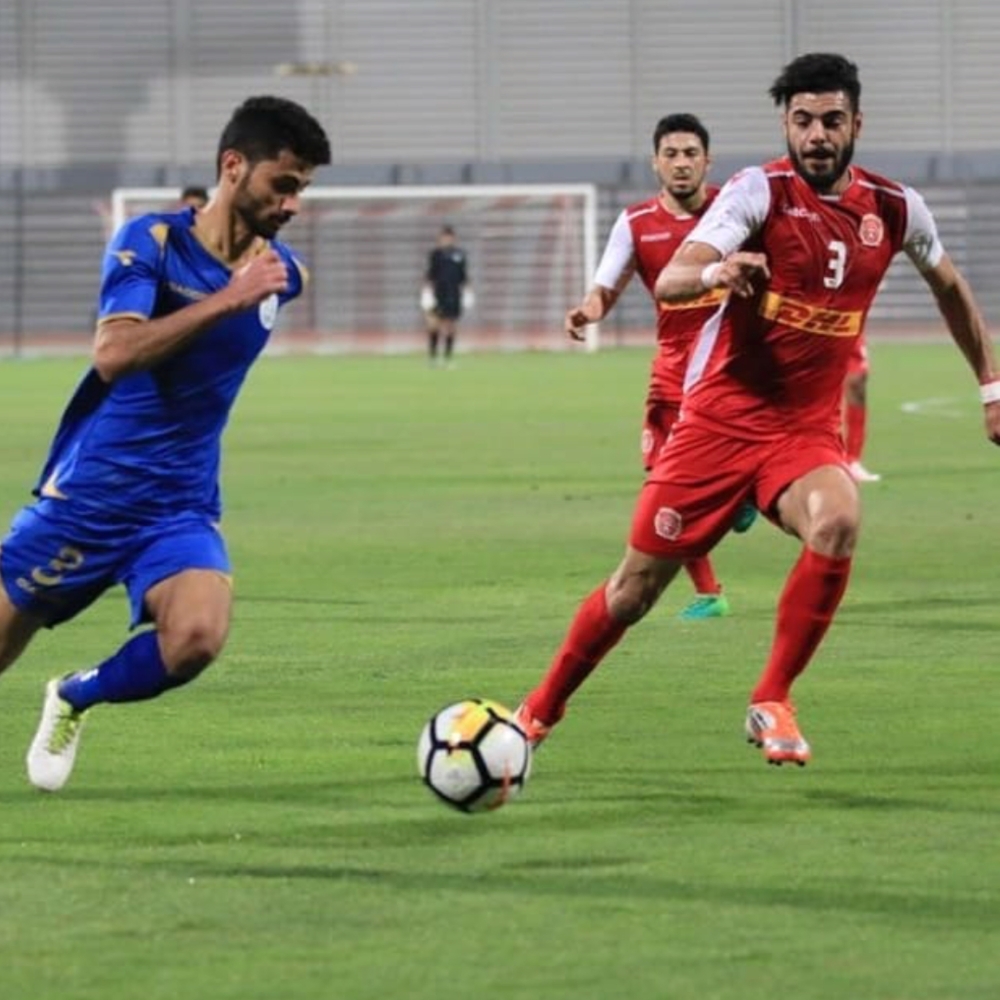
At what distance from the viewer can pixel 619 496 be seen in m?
20.1

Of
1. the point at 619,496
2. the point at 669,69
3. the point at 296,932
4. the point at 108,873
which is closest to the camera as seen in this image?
the point at 296,932

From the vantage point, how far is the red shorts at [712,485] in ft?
28.8

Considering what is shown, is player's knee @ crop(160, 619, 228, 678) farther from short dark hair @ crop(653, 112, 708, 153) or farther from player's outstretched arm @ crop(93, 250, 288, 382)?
short dark hair @ crop(653, 112, 708, 153)

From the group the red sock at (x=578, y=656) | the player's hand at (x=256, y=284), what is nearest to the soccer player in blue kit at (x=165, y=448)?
the player's hand at (x=256, y=284)

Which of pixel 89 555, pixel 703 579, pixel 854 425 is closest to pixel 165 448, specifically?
pixel 89 555

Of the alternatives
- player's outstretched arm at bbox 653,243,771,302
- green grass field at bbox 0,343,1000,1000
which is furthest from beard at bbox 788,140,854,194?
green grass field at bbox 0,343,1000,1000

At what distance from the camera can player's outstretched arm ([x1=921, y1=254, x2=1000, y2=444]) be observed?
9203mm

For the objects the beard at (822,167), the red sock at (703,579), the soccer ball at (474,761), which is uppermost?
the beard at (822,167)

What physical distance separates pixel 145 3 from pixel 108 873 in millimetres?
48636

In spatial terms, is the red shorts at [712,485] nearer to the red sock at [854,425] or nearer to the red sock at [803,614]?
the red sock at [803,614]

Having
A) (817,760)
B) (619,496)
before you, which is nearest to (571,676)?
(817,760)

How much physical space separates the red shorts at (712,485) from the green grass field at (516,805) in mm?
686

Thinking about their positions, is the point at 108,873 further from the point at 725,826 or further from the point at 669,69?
the point at 669,69

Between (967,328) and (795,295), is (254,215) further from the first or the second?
(967,328)
